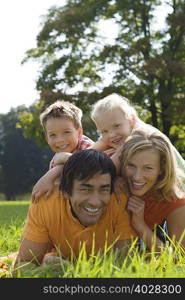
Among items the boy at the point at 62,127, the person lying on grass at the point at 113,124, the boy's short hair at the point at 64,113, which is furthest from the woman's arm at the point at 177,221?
the boy's short hair at the point at 64,113

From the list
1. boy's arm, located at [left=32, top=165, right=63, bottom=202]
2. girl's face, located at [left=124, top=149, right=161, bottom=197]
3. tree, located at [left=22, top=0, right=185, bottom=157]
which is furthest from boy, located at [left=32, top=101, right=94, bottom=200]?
tree, located at [left=22, top=0, right=185, bottom=157]

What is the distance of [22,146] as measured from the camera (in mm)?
55375

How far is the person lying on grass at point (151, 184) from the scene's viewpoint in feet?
13.0

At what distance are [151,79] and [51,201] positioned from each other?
20.6 m

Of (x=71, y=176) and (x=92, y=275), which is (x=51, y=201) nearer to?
(x=71, y=176)

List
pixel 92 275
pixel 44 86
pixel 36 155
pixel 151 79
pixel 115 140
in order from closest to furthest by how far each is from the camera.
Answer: pixel 92 275 → pixel 115 140 → pixel 151 79 → pixel 44 86 → pixel 36 155

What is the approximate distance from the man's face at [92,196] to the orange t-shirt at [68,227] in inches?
3.6

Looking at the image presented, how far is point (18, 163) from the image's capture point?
178 ft

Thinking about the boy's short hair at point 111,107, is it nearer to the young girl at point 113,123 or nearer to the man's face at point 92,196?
the young girl at point 113,123

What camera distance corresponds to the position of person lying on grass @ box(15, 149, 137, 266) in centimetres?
368

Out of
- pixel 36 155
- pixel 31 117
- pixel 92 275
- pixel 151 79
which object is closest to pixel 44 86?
pixel 31 117

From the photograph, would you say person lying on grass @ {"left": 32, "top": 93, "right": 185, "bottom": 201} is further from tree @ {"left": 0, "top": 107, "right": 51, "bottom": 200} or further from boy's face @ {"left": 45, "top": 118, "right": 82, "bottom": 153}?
tree @ {"left": 0, "top": 107, "right": 51, "bottom": 200}

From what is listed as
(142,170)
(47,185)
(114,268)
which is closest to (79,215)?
(47,185)

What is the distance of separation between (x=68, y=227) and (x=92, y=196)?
347 mm
